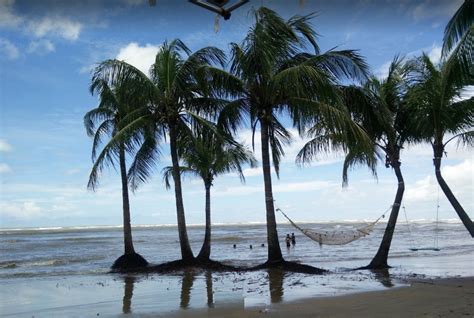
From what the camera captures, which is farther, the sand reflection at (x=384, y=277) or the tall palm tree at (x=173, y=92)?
the tall palm tree at (x=173, y=92)

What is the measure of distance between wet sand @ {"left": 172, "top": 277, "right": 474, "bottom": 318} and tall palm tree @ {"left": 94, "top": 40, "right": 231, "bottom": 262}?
27.8ft

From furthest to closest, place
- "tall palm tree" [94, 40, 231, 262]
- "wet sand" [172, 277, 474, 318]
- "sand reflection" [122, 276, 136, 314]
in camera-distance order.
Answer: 1. "tall palm tree" [94, 40, 231, 262]
2. "sand reflection" [122, 276, 136, 314]
3. "wet sand" [172, 277, 474, 318]

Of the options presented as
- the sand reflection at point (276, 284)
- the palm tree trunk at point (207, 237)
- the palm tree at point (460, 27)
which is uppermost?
the palm tree at point (460, 27)

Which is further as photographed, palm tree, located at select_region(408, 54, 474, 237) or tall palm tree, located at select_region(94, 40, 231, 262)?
tall palm tree, located at select_region(94, 40, 231, 262)

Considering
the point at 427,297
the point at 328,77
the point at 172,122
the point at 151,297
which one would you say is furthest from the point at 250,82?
the point at 427,297

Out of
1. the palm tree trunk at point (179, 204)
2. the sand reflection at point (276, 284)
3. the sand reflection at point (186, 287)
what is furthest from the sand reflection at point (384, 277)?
the palm tree trunk at point (179, 204)

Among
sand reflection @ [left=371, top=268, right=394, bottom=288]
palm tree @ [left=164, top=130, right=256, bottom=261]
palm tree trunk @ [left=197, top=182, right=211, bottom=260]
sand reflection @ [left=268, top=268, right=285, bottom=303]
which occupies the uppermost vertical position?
palm tree @ [left=164, top=130, right=256, bottom=261]

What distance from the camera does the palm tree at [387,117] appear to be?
50.5ft

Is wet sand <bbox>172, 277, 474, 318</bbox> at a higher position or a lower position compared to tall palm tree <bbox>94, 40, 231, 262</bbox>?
lower

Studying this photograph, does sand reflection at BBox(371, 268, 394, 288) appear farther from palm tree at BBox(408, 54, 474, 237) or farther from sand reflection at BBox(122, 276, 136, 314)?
sand reflection at BBox(122, 276, 136, 314)

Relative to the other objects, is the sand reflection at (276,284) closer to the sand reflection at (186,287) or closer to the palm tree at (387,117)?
the sand reflection at (186,287)

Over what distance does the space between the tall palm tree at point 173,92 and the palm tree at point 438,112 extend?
6.55m

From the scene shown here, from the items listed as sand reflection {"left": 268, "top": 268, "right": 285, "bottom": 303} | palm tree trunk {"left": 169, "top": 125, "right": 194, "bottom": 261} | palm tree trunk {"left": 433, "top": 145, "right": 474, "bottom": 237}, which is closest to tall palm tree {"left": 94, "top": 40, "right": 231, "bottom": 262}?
palm tree trunk {"left": 169, "top": 125, "right": 194, "bottom": 261}

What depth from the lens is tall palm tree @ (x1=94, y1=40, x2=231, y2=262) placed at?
16484 mm
